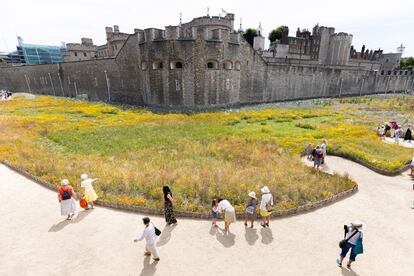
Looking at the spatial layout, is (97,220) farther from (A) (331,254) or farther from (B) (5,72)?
(B) (5,72)

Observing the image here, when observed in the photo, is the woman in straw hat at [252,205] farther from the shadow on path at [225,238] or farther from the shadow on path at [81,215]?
the shadow on path at [81,215]

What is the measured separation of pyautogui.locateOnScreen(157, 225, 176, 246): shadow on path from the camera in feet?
22.1

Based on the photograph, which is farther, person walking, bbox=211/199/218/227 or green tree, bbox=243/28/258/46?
green tree, bbox=243/28/258/46

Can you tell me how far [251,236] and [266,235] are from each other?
0.49m

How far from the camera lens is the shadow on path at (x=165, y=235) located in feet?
22.1

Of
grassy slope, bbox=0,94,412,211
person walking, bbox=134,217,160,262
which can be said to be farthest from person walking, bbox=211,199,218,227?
person walking, bbox=134,217,160,262

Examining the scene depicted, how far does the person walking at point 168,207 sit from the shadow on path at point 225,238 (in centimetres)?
155

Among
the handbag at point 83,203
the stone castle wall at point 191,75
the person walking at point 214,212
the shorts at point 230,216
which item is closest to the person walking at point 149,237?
the person walking at point 214,212

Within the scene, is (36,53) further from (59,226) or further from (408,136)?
(408,136)

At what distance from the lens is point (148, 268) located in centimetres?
585

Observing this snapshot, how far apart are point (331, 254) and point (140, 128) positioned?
707 inches

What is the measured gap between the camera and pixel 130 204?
8.31 m

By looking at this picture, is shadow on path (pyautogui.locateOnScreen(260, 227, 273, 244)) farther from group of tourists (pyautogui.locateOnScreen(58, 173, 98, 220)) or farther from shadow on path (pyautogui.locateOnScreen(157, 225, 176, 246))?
group of tourists (pyautogui.locateOnScreen(58, 173, 98, 220))

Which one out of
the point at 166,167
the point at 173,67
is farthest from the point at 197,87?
the point at 166,167
